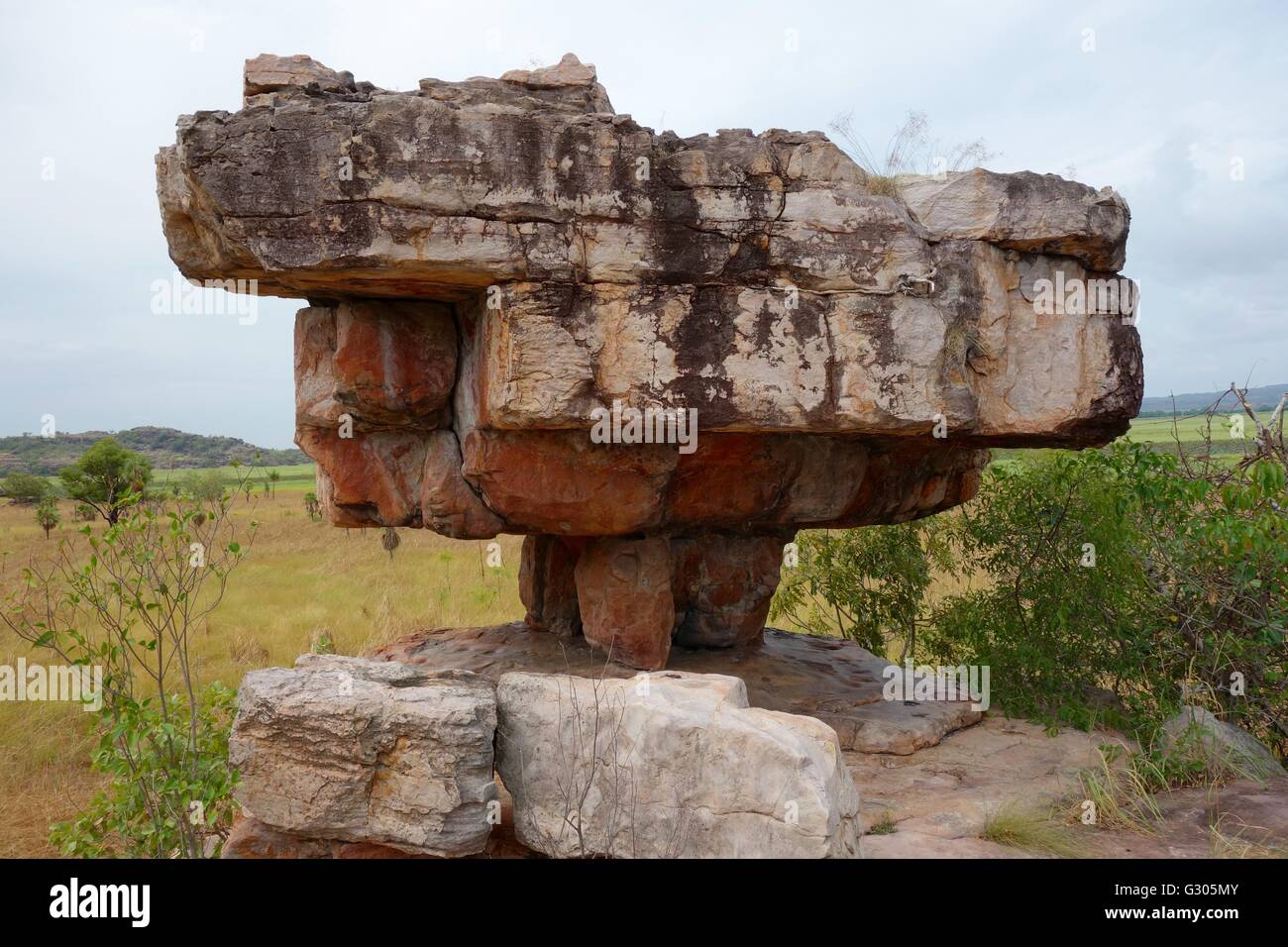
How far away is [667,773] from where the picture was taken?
448 centimetres

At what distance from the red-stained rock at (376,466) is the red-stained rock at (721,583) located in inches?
84.9

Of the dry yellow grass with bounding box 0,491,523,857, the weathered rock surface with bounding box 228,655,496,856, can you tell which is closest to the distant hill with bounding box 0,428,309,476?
the dry yellow grass with bounding box 0,491,523,857

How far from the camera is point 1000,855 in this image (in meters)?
4.89

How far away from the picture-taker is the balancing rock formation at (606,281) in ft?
17.8

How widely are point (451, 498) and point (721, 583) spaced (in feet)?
8.07

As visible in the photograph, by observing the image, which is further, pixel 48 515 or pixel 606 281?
pixel 48 515

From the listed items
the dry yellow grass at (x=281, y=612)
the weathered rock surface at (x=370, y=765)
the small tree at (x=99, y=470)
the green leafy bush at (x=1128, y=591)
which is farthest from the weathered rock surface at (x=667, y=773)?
the small tree at (x=99, y=470)

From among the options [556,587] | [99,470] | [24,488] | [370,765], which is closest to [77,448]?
[24,488]

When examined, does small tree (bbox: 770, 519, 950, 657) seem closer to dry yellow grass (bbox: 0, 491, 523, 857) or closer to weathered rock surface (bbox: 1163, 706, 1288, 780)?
weathered rock surface (bbox: 1163, 706, 1288, 780)

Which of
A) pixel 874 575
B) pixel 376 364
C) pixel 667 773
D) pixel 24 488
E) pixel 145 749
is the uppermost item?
pixel 376 364

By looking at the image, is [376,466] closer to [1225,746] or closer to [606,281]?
[606,281]

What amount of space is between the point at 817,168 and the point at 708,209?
2.59 ft

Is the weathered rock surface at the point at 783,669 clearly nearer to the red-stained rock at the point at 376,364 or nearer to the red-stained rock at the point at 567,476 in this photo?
the red-stained rock at the point at 567,476

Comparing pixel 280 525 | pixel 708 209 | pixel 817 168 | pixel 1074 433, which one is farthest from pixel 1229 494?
pixel 280 525
